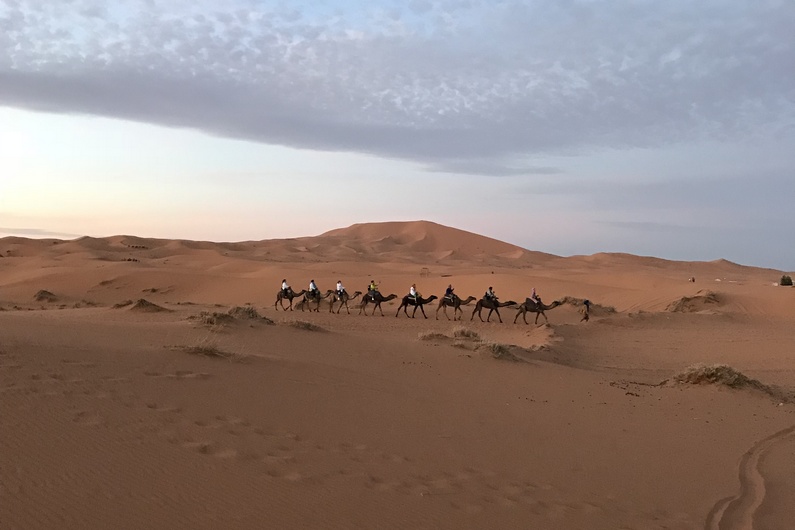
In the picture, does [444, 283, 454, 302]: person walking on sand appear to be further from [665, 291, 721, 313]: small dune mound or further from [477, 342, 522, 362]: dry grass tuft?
[665, 291, 721, 313]: small dune mound

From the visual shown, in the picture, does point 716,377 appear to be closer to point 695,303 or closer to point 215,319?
point 215,319

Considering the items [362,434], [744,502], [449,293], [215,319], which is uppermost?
[449,293]

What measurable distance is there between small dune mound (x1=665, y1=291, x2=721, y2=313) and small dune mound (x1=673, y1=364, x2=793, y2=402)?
20149 mm

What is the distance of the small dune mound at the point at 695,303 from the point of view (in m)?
34.5

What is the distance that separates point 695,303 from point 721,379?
22.4 meters

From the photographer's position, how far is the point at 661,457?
30.9ft

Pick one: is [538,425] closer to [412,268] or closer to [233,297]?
[233,297]

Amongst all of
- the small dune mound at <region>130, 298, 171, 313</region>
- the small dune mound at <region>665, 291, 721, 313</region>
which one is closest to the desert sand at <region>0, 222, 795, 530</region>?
the small dune mound at <region>130, 298, 171, 313</region>

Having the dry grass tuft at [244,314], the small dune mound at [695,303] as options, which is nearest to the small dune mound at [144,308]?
the dry grass tuft at [244,314]

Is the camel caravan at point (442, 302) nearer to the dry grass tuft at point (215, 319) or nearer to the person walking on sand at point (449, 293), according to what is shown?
the person walking on sand at point (449, 293)

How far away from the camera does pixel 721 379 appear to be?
47.6ft

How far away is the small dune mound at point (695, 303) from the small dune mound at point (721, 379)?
20149mm

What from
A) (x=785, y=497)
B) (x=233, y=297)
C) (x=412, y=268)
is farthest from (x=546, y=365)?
Answer: (x=412, y=268)

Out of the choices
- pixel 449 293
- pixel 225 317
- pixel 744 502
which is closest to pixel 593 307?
pixel 449 293
